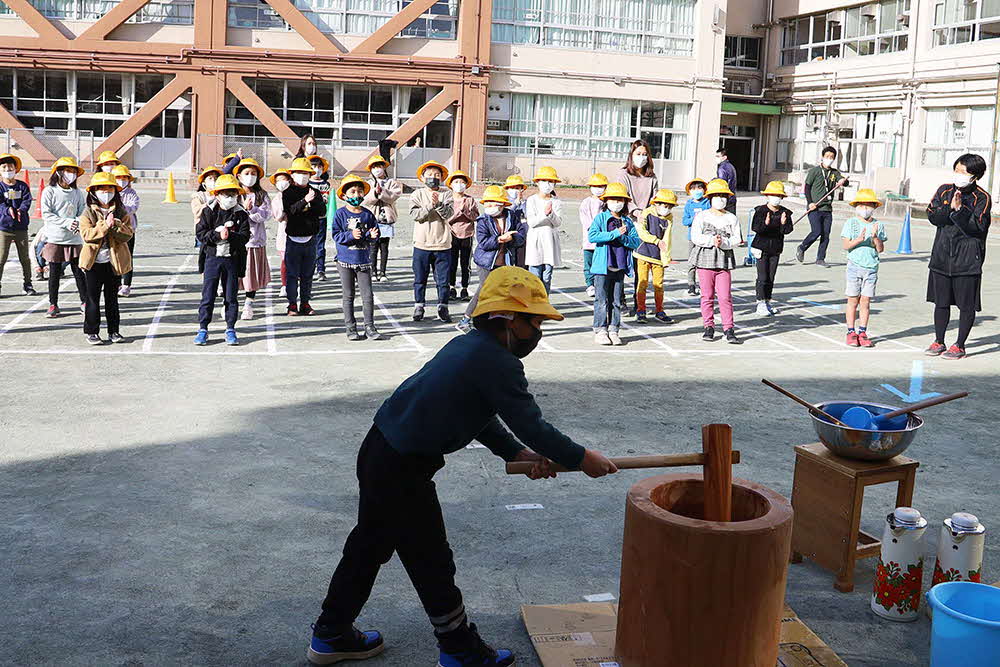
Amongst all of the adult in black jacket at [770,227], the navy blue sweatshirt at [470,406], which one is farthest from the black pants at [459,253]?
the navy blue sweatshirt at [470,406]

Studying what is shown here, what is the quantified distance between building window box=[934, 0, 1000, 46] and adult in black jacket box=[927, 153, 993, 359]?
25726mm

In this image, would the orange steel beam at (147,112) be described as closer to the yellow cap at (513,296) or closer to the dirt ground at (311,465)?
the dirt ground at (311,465)

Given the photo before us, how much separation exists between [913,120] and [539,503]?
111 ft

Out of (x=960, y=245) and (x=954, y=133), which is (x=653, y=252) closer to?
(x=960, y=245)

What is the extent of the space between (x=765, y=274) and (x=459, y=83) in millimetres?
23565

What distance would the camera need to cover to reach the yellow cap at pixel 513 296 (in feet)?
13.6

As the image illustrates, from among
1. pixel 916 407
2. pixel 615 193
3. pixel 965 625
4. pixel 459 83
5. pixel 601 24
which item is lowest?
pixel 965 625

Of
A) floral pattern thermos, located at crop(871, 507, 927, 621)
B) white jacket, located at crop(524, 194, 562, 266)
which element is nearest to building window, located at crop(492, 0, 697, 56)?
white jacket, located at crop(524, 194, 562, 266)

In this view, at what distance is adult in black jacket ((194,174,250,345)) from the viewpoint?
10.6m

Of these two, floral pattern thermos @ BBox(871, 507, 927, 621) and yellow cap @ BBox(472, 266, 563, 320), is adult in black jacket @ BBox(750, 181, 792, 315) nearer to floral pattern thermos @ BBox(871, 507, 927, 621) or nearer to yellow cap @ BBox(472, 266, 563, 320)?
floral pattern thermos @ BBox(871, 507, 927, 621)

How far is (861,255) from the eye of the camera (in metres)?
11.6

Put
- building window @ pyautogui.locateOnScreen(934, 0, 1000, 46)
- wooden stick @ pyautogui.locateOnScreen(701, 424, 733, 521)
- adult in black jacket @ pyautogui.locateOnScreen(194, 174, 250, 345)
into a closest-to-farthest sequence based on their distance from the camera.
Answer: wooden stick @ pyautogui.locateOnScreen(701, 424, 733, 521), adult in black jacket @ pyautogui.locateOnScreen(194, 174, 250, 345), building window @ pyautogui.locateOnScreen(934, 0, 1000, 46)

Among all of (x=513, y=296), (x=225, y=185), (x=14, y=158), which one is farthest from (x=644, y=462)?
(x=14, y=158)

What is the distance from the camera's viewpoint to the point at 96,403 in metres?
8.45
